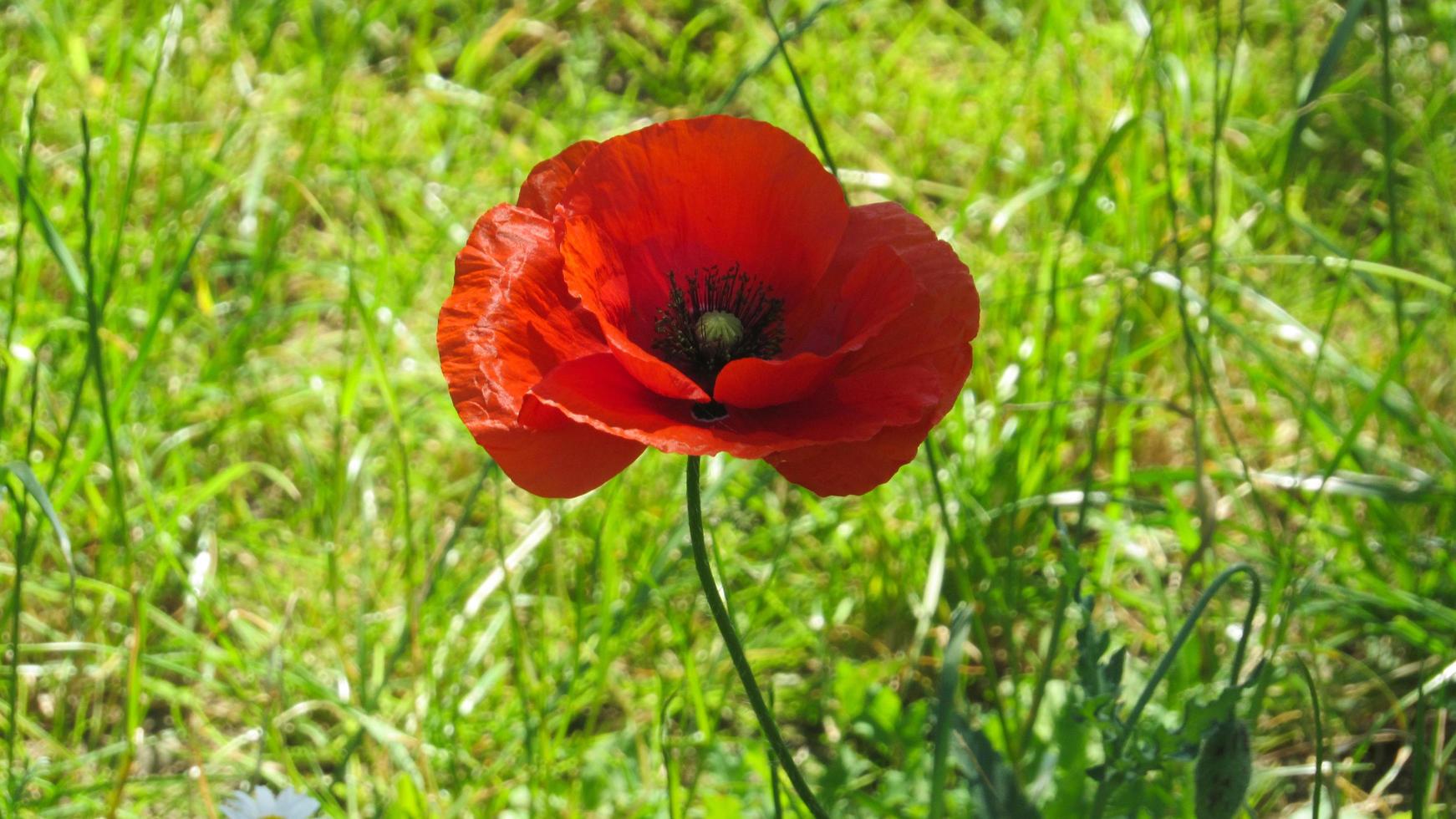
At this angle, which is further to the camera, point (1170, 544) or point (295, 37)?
point (295, 37)

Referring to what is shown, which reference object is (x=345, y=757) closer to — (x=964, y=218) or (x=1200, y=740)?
(x=1200, y=740)

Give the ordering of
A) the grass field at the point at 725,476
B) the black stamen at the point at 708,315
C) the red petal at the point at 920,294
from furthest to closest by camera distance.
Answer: the grass field at the point at 725,476 → the black stamen at the point at 708,315 → the red petal at the point at 920,294

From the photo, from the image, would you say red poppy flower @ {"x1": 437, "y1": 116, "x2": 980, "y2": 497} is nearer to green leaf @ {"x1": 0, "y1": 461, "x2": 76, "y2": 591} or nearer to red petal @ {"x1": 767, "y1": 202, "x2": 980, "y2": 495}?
red petal @ {"x1": 767, "y1": 202, "x2": 980, "y2": 495}

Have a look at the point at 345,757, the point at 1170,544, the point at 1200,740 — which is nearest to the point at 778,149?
the point at 1200,740

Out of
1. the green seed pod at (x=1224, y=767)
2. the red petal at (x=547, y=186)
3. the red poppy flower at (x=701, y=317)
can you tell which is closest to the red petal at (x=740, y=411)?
the red poppy flower at (x=701, y=317)

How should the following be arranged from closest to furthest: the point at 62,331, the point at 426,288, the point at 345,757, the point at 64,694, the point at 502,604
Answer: the point at 345,757 < the point at 64,694 < the point at 502,604 < the point at 62,331 < the point at 426,288

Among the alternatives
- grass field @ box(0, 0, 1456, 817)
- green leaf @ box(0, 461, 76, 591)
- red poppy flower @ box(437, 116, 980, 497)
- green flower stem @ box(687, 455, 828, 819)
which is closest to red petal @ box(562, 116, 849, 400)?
red poppy flower @ box(437, 116, 980, 497)

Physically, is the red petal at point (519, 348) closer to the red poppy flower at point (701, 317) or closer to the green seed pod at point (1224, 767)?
the red poppy flower at point (701, 317)

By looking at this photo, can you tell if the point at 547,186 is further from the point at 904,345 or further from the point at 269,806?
the point at 269,806
